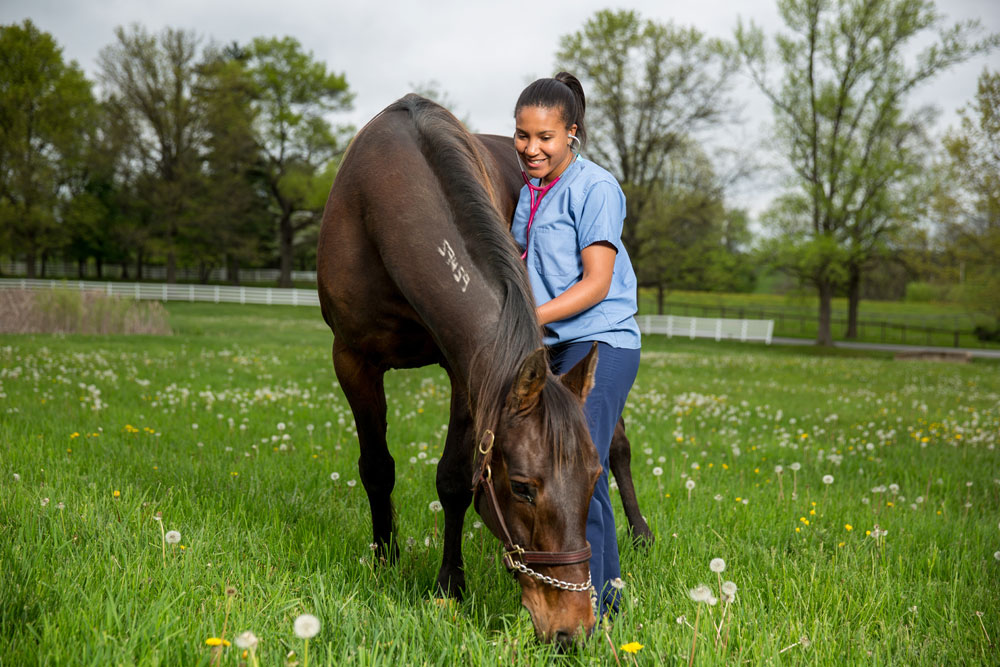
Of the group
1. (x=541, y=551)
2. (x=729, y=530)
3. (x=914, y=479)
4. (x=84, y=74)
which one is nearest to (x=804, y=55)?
(x=914, y=479)

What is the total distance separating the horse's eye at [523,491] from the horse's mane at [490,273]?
16 centimetres

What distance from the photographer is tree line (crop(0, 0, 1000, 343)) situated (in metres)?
28.2

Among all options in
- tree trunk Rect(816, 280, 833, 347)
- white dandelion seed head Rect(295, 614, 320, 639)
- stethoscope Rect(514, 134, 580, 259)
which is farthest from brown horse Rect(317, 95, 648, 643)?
tree trunk Rect(816, 280, 833, 347)

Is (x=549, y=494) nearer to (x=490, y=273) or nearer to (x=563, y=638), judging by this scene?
(x=563, y=638)

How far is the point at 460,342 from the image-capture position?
105 inches

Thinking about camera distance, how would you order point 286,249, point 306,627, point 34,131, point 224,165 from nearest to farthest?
point 306,627
point 34,131
point 224,165
point 286,249

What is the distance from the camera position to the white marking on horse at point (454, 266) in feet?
8.98

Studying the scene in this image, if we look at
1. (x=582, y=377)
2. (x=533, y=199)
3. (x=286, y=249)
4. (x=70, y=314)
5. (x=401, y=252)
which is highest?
(x=286, y=249)

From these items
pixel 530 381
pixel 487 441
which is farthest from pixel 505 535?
pixel 530 381

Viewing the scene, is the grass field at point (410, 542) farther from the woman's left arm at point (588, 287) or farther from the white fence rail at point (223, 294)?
the white fence rail at point (223, 294)

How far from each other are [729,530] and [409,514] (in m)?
2.02

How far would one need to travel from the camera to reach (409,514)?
4340 mm

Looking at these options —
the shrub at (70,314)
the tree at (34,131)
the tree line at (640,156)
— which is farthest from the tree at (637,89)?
the tree at (34,131)

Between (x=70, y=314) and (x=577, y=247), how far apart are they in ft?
59.0
